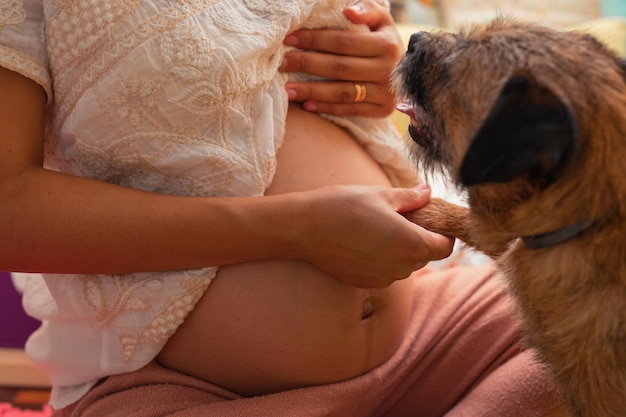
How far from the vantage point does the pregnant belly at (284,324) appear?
116cm

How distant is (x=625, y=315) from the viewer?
3.08 feet

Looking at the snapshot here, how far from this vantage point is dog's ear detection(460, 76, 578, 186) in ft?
2.82

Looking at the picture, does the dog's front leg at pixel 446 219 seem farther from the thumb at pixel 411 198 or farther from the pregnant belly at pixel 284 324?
the pregnant belly at pixel 284 324

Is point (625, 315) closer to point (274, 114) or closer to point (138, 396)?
point (274, 114)

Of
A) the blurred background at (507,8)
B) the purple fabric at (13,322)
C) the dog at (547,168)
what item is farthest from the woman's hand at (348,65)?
the blurred background at (507,8)

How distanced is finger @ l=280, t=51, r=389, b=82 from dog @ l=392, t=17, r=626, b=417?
23 cm

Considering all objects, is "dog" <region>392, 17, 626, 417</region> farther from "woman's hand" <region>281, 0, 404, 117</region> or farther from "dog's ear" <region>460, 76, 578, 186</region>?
"woman's hand" <region>281, 0, 404, 117</region>

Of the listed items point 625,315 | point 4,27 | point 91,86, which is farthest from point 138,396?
point 625,315

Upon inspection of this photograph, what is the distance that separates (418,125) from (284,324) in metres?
0.40

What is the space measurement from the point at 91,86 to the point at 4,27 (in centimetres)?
15

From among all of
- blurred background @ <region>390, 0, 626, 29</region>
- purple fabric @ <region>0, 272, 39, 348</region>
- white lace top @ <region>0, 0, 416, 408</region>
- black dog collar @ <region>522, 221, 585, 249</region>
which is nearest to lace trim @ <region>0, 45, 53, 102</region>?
white lace top @ <region>0, 0, 416, 408</region>

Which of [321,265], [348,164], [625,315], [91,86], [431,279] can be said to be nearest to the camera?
[625,315]

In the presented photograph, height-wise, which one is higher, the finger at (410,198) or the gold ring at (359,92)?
the gold ring at (359,92)

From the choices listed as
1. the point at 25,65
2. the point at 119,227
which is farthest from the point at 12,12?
the point at 119,227
